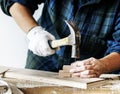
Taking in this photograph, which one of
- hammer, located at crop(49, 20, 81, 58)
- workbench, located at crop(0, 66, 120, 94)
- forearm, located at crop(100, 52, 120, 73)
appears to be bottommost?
workbench, located at crop(0, 66, 120, 94)

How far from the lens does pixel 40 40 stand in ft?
3.43

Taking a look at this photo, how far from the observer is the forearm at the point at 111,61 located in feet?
3.41

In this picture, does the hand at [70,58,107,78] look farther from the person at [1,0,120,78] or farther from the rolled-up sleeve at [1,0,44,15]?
the rolled-up sleeve at [1,0,44,15]

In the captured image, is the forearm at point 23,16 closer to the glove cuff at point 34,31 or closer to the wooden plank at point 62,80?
the glove cuff at point 34,31

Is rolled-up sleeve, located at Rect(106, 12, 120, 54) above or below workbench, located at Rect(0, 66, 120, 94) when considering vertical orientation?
above

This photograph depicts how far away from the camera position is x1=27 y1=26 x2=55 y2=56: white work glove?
3.41 feet

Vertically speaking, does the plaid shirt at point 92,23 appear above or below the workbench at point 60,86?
above

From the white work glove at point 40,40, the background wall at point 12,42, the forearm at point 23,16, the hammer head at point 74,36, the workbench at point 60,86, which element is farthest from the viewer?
the background wall at point 12,42

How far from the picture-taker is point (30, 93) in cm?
81

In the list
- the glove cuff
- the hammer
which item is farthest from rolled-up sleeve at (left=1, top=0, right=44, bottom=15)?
the hammer

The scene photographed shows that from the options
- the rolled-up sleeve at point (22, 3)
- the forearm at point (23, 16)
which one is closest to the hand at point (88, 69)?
the forearm at point (23, 16)

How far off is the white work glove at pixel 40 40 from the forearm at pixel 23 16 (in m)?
0.04

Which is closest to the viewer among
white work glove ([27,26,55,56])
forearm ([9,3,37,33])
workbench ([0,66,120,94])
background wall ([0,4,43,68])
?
workbench ([0,66,120,94])

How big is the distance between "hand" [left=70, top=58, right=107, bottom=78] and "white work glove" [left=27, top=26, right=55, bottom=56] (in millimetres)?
125
